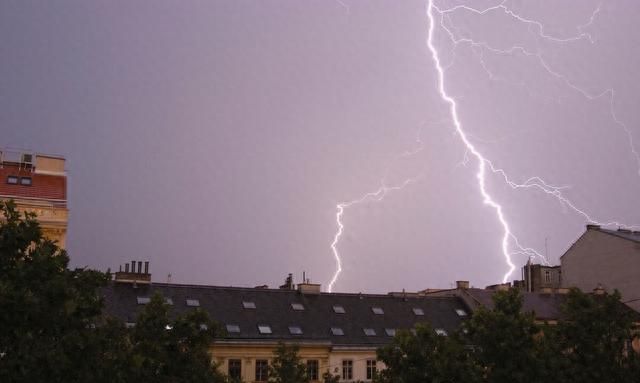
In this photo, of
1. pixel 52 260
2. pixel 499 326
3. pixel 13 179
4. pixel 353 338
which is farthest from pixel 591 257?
pixel 52 260

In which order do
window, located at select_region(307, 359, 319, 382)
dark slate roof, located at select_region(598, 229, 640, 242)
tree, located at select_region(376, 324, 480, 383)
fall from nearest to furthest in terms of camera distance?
tree, located at select_region(376, 324, 480, 383), window, located at select_region(307, 359, 319, 382), dark slate roof, located at select_region(598, 229, 640, 242)

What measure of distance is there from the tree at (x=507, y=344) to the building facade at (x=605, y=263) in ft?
82.6

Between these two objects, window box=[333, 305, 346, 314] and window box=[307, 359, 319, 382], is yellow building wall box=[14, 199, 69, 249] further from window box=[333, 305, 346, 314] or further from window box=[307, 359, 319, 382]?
window box=[333, 305, 346, 314]

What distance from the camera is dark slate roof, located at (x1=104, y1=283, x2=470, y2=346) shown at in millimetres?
45250

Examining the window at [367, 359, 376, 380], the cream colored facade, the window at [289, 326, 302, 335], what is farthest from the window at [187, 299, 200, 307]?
the window at [367, 359, 376, 380]

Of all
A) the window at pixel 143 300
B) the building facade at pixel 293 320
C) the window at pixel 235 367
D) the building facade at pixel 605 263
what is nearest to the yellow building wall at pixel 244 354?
the building facade at pixel 293 320

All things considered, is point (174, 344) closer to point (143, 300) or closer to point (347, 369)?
point (143, 300)

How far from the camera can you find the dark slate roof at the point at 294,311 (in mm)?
45250

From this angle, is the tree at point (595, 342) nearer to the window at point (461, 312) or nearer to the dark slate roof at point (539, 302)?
the dark slate roof at point (539, 302)

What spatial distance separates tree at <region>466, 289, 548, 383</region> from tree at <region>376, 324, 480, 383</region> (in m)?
1.00

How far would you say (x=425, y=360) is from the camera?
112 feet

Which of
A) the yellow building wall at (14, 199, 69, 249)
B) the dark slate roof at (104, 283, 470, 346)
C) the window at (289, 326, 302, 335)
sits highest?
the yellow building wall at (14, 199, 69, 249)

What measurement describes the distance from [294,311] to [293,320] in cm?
116

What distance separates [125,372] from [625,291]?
4525cm
